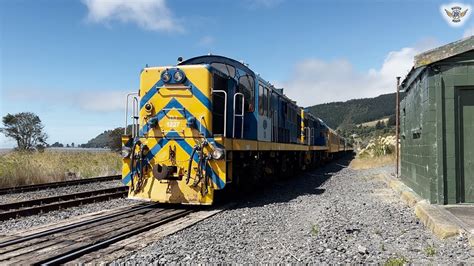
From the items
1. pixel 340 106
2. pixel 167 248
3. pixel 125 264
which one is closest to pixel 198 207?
pixel 167 248

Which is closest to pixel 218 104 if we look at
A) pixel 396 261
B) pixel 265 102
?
pixel 265 102

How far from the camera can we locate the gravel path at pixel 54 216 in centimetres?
680

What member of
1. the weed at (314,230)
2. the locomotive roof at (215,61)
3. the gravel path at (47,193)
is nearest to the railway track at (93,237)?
the weed at (314,230)

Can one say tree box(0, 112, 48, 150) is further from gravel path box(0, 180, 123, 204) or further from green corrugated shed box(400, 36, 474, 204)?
green corrugated shed box(400, 36, 474, 204)

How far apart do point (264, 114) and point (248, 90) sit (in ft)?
3.84

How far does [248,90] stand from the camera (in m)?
10.5

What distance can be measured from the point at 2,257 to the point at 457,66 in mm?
7757

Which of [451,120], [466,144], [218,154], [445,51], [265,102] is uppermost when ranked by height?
[445,51]

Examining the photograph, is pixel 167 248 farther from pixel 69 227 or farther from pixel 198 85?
pixel 198 85

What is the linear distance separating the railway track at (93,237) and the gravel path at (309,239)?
1.17ft

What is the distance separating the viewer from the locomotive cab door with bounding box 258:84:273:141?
426 inches

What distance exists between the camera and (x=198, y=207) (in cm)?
879

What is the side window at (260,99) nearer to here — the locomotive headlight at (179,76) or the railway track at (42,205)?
the locomotive headlight at (179,76)

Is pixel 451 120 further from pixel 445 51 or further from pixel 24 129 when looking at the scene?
pixel 24 129
